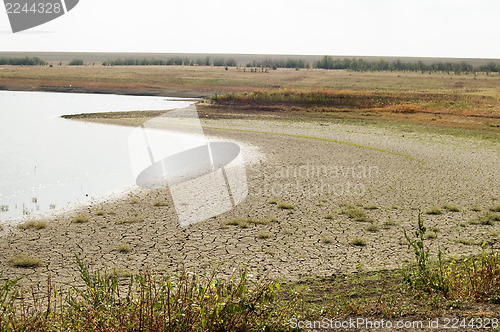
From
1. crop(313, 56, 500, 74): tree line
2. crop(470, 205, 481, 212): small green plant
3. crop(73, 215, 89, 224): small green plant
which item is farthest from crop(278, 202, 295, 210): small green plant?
crop(313, 56, 500, 74): tree line

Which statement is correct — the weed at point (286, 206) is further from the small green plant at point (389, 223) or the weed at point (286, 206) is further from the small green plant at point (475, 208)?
the small green plant at point (475, 208)

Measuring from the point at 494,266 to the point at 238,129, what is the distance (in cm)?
2036

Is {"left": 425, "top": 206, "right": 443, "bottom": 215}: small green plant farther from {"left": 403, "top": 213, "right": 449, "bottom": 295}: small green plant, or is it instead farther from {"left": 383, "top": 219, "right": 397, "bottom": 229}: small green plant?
{"left": 403, "top": 213, "right": 449, "bottom": 295}: small green plant

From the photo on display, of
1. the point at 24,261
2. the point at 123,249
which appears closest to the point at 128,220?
the point at 123,249

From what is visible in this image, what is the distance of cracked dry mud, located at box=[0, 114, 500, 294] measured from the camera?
8.25 m

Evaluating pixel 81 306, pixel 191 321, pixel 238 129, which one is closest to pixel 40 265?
pixel 81 306

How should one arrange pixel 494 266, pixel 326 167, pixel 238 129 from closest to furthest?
pixel 494 266 < pixel 326 167 < pixel 238 129

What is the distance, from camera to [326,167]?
16656 millimetres

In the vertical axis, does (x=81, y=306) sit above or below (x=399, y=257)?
above

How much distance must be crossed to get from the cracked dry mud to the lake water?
158cm

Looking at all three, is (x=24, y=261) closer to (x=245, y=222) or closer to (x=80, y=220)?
(x=80, y=220)

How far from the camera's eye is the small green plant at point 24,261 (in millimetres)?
7988

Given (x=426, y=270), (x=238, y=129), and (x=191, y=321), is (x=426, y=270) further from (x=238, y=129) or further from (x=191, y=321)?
(x=238, y=129)

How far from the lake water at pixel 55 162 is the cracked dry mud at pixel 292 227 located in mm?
1580
